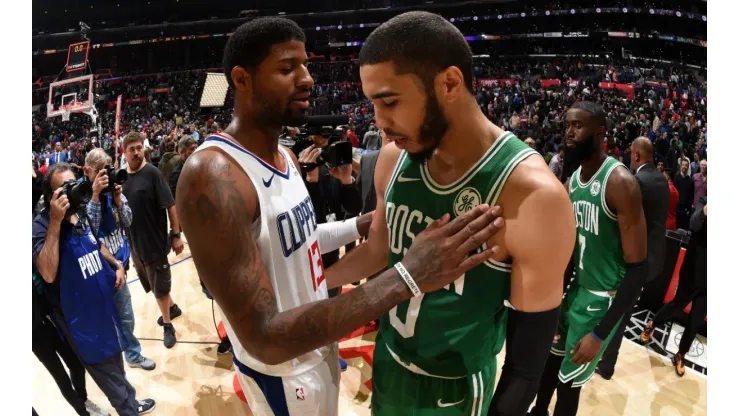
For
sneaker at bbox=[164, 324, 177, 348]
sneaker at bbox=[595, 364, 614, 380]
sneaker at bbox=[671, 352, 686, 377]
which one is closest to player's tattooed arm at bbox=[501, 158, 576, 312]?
sneaker at bbox=[595, 364, 614, 380]

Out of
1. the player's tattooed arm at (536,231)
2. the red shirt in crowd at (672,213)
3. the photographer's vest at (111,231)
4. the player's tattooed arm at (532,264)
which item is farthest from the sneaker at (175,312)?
the red shirt in crowd at (672,213)

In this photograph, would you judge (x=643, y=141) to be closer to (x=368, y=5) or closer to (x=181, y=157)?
(x=181, y=157)

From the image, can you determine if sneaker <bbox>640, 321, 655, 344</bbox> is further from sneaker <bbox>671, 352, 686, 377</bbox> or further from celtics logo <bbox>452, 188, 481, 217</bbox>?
celtics logo <bbox>452, 188, 481, 217</bbox>

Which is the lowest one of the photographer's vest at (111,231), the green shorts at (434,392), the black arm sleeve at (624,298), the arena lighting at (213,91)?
the photographer's vest at (111,231)

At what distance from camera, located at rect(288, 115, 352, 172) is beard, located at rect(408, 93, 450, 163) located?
1449 millimetres

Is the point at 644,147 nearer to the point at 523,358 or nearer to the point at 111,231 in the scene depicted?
the point at 523,358

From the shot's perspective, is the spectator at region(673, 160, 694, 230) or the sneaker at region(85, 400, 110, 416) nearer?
the sneaker at region(85, 400, 110, 416)

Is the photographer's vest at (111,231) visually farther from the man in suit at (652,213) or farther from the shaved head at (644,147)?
the shaved head at (644,147)

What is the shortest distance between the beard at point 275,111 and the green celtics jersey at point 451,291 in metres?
0.37

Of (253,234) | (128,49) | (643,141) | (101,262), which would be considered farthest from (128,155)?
(128,49)

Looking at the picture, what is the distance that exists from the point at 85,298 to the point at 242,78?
2013 millimetres

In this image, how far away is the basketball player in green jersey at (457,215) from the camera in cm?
126

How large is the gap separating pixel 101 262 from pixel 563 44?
29.8 meters

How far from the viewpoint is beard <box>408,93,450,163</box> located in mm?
1316
